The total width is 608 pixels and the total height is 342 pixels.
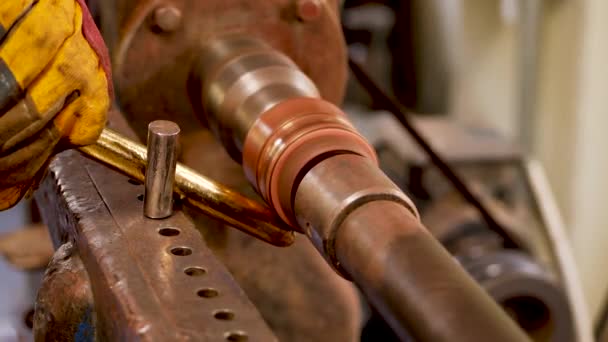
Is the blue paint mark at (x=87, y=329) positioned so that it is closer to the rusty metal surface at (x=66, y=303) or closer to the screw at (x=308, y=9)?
the rusty metal surface at (x=66, y=303)

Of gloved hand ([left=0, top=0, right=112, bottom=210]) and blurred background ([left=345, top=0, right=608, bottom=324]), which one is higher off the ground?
gloved hand ([left=0, top=0, right=112, bottom=210])

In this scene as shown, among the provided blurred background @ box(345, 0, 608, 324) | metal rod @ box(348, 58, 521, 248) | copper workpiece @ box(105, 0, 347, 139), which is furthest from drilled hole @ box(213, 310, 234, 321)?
blurred background @ box(345, 0, 608, 324)

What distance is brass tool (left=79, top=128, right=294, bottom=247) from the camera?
73 centimetres

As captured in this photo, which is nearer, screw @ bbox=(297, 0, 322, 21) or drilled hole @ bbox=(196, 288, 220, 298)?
drilled hole @ bbox=(196, 288, 220, 298)

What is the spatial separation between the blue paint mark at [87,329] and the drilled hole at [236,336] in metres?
0.14

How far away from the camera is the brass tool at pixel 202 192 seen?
Result: 730 millimetres

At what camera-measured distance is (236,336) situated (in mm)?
565

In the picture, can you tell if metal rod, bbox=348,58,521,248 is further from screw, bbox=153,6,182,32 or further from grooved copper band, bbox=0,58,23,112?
grooved copper band, bbox=0,58,23,112

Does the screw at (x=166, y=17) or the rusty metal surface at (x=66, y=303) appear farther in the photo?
the screw at (x=166, y=17)

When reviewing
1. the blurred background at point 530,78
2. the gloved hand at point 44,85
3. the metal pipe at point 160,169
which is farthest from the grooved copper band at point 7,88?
the blurred background at point 530,78

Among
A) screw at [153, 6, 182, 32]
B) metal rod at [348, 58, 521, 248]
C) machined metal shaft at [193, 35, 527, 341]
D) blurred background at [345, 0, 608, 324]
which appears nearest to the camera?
machined metal shaft at [193, 35, 527, 341]

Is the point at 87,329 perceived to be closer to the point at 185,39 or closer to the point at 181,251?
the point at 181,251

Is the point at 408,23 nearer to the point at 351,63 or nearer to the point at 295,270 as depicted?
the point at 351,63

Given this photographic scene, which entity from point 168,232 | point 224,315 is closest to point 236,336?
point 224,315
